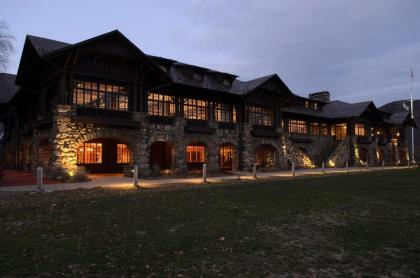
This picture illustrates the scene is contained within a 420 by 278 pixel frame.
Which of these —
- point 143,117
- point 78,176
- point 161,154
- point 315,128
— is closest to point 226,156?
point 161,154

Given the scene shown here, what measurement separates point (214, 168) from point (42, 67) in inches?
608

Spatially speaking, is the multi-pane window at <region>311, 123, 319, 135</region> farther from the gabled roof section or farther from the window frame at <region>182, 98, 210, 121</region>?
the window frame at <region>182, 98, 210, 121</region>

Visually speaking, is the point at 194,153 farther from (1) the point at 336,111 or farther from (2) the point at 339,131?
(1) the point at 336,111

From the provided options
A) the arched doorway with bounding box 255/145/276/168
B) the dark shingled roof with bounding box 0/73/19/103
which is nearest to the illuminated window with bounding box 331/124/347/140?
the arched doorway with bounding box 255/145/276/168

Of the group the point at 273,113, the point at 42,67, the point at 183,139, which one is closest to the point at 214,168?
the point at 183,139

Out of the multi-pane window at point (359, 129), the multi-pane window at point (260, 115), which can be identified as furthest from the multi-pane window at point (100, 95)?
the multi-pane window at point (359, 129)

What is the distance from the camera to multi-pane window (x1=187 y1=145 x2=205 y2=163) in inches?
1171

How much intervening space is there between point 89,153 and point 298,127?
25.8m

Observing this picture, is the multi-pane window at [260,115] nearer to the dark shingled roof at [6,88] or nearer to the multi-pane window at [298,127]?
the multi-pane window at [298,127]

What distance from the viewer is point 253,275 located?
4.69 m

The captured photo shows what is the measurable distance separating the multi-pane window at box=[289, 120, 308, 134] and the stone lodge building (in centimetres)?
13

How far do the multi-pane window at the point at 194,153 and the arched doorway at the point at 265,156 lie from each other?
20.9 ft

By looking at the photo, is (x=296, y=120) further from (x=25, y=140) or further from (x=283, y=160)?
(x=25, y=140)

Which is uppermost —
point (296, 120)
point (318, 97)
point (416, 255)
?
point (318, 97)
